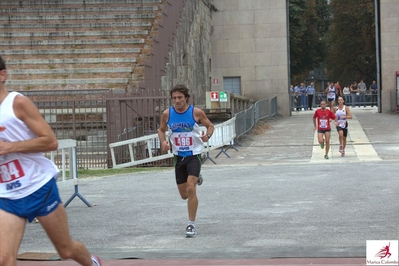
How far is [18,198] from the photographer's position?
5.33 metres

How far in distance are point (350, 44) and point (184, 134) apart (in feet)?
182

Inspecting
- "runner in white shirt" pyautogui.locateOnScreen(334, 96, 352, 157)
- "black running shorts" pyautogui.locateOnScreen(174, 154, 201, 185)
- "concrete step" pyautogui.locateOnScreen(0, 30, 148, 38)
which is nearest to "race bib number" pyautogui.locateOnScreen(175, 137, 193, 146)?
"black running shorts" pyautogui.locateOnScreen(174, 154, 201, 185)

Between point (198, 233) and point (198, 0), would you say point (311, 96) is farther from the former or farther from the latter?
point (198, 233)

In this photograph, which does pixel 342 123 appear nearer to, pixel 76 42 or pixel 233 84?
pixel 76 42

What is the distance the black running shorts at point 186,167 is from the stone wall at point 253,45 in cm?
3149

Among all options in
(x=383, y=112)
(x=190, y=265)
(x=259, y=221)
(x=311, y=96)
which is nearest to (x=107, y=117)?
(x=259, y=221)

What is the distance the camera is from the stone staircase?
2648 cm

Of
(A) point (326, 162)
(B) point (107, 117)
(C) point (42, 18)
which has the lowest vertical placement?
(A) point (326, 162)

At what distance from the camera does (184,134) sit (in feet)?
30.9

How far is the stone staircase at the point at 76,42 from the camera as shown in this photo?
26.5m

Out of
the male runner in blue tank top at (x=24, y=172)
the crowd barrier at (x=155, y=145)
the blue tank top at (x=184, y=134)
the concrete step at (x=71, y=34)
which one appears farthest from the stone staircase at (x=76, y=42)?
the male runner in blue tank top at (x=24, y=172)

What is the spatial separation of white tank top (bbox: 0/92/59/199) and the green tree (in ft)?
181

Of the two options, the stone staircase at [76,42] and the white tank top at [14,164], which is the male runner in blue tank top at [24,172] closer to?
the white tank top at [14,164]

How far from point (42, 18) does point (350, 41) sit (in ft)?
125
